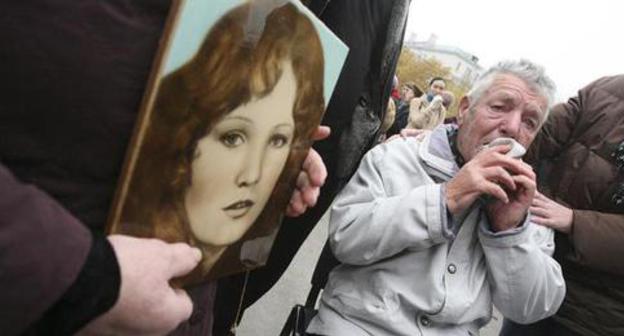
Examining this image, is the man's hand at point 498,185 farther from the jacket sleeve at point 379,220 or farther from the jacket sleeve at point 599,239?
the jacket sleeve at point 599,239

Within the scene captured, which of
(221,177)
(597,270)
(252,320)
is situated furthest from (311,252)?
(221,177)

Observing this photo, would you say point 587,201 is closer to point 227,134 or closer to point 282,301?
point 227,134

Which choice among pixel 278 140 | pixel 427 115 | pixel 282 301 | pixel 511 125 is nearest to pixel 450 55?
pixel 427 115

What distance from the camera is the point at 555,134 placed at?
5.51 ft

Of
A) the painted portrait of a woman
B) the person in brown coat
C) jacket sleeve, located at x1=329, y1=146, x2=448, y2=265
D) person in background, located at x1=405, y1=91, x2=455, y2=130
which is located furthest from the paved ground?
person in background, located at x1=405, y1=91, x2=455, y2=130

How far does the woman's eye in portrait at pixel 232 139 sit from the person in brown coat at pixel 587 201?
1.14 metres

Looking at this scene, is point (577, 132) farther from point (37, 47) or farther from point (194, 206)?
point (37, 47)

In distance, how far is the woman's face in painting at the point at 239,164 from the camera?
65 cm

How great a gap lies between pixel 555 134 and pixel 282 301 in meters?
1.62

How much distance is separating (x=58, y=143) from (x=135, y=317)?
21 cm

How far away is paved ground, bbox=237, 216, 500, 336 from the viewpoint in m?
2.34

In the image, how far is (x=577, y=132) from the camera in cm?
166

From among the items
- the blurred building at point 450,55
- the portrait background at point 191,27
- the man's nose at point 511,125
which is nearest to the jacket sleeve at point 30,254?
the portrait background at point 191,27

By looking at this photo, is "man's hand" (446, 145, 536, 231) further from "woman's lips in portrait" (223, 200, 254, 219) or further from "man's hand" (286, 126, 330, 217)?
"woman's lips in portrait" (223, 200, 254, 219)
